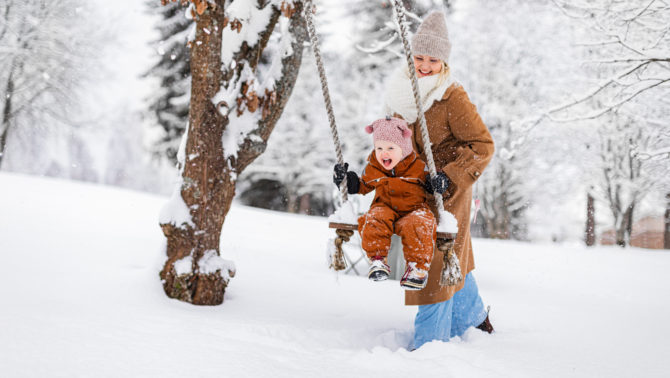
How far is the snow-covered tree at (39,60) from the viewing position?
49.0 ft

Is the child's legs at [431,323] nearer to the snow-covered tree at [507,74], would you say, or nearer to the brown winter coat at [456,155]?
the brown winter coat at [456,155]

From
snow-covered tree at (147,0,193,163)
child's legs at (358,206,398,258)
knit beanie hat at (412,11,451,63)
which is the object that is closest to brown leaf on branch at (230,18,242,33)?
knit beanie hat at (412,11,451,63)

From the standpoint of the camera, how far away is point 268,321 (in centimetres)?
349

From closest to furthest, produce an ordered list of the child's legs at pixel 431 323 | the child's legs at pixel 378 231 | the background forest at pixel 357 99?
the child's legs at pixel 378 231 → the child's legs at pixel 431 323 → the background forest at pixel 357 99

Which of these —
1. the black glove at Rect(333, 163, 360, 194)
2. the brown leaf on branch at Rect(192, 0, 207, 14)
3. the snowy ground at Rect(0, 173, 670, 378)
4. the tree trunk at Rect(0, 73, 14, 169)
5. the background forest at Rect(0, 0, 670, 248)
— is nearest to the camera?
the snowy ground at Rect(0, 173, 670, 378)

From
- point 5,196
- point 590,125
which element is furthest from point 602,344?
point 590,125

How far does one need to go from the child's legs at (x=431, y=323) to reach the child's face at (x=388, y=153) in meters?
0.97

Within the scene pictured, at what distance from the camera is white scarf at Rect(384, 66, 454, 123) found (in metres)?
3.12

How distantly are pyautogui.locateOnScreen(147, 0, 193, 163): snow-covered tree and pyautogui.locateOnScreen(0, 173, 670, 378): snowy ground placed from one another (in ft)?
27.9

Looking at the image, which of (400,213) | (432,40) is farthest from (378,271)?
(432,40)

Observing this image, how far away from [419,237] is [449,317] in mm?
887

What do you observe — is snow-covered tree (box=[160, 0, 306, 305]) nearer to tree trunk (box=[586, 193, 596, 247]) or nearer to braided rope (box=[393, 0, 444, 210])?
braided rope (box=[393, 0, 444, 210])

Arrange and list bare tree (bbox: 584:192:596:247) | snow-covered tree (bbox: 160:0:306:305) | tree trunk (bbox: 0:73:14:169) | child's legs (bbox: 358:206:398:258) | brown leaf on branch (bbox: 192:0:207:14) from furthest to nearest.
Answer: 1. tree trunk (bbox: 0:73:14:169)
2. bare tree (bbox: 584:192:596:247)
3. snow-covered tree (bbox: 160:0:306:305)
4. brown leaf on branch (bbox: 192:0:207:14)
5. child's legs (bbox: 358:206:398:258)

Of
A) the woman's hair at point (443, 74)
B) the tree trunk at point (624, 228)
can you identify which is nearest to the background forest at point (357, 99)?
the tree trunk at point (624, 228)
